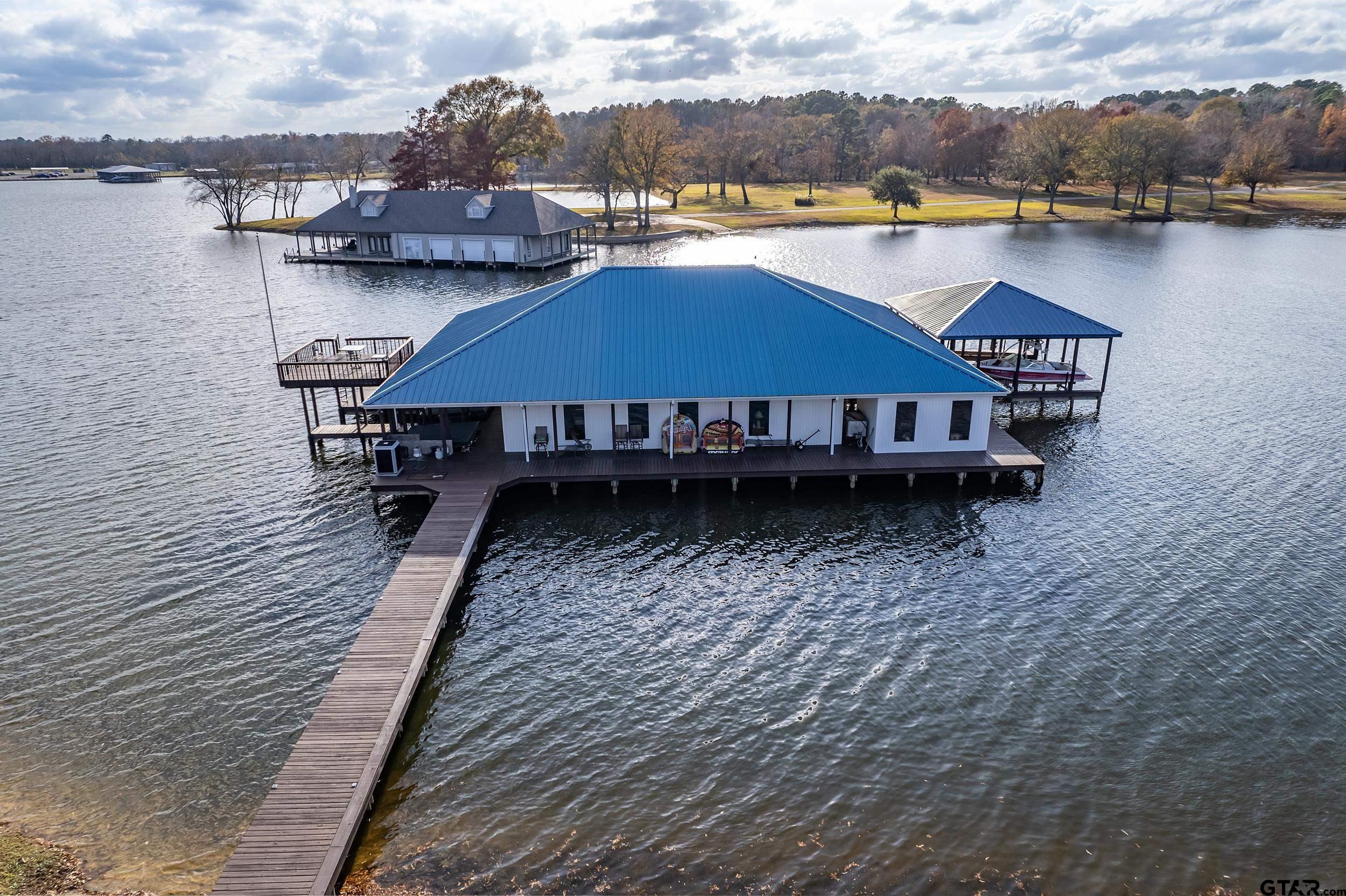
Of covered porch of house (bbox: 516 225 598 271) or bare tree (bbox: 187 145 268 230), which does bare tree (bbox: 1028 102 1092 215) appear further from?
bare tree (bbox: 187 145 268 230)

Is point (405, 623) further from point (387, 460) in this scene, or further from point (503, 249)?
point (503, 249)

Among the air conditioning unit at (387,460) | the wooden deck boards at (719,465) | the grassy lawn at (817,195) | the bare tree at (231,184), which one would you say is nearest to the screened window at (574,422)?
the wooden deck boards at (719,465)

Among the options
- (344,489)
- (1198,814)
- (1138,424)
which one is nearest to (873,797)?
(1198,814)

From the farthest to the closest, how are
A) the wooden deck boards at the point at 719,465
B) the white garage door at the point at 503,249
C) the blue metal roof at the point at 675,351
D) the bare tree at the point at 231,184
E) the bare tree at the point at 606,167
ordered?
the bare tree at the point at 231,184 → the bare tree at the point at 606,167 → the white garage door at the point at 503,249 → the blue metal roof at the point at 675,351 → the wooden deck boards at the point at 719,465

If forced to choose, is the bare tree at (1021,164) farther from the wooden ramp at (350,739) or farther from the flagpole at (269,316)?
the wooden ramp at (350,739)

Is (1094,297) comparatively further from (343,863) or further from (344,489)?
(343,863)

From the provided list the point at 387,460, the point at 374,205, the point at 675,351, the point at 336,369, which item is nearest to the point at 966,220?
the point at 374,205

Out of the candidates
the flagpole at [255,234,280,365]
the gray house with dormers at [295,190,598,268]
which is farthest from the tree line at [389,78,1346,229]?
the flagpole at [255,234,280,365]
